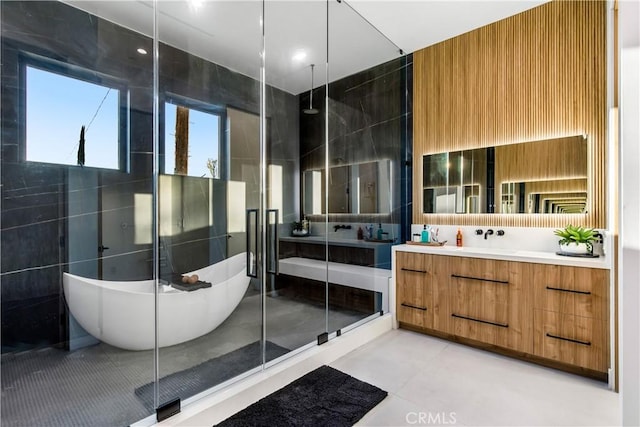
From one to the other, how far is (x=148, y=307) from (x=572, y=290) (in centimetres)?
316

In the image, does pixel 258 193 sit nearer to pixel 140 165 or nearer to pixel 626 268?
pixel 140 165

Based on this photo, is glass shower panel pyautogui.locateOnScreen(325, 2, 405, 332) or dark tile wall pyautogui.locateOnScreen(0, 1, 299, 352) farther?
glass shower panel pyautogui.locateOnScreen(325, 2, 405, 332)

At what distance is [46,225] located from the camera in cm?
226

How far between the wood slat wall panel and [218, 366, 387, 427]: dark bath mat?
213 cm

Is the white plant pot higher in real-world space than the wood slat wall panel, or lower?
lower

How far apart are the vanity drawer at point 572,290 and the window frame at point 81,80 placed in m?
3.52

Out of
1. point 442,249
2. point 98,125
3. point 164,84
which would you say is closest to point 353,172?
point 442,249

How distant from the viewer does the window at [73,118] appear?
2.17 metres

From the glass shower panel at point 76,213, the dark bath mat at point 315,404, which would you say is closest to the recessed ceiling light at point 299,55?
the glass shower panel at point 76,213

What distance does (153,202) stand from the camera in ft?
7.79

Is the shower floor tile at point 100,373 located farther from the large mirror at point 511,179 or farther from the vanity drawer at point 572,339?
the large mirror at point 511,179

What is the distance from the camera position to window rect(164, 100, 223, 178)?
Answer: 7.72 feet

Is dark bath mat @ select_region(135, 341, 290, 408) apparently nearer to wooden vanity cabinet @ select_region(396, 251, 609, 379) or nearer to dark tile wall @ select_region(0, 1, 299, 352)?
dark tile wall @ select_region(0, 1, 299, 352)

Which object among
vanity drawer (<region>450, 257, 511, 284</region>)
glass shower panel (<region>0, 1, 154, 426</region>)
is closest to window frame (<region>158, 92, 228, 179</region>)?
glass shower panel (<region>0, 1, 154, 426</region>)
